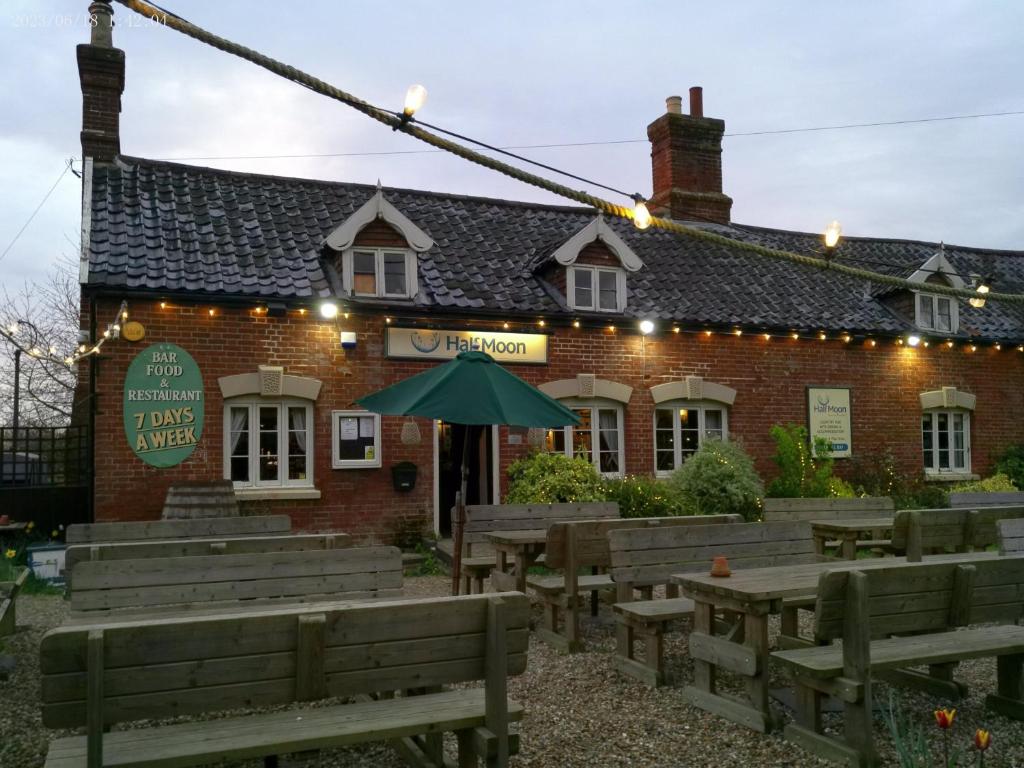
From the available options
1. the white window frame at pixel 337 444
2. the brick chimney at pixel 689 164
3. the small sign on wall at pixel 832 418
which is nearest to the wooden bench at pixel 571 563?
the white window frame at pixel 337 444

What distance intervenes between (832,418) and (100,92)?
13.9m

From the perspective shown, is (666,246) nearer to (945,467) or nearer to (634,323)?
(634,323)

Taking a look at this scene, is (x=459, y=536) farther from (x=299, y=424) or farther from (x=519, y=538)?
(x=299, y=424)

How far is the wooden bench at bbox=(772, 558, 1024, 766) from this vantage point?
460 centimetres

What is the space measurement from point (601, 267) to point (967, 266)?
37.5ft

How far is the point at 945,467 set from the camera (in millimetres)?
17344

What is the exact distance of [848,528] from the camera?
9.12 meters

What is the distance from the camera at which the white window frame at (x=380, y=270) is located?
12.9 meters

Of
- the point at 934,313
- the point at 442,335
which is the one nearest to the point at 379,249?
the point at 442,335

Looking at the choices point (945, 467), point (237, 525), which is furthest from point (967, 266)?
point (237, 525)

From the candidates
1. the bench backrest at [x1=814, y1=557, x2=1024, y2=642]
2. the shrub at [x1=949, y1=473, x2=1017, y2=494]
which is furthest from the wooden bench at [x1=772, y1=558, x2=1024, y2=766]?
the shrub at [x1=949, y1=473, x2=1017, y2=494]

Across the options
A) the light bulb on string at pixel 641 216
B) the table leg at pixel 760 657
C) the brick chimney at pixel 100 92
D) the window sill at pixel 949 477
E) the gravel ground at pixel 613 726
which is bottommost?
the gravel ground at pixel 613 726

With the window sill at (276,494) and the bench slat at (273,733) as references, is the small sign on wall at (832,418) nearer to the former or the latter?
the window sill at (276,494)

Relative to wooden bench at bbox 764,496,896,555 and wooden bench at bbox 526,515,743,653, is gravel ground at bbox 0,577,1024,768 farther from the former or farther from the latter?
wooden bench at bbox 764,496,896,555
